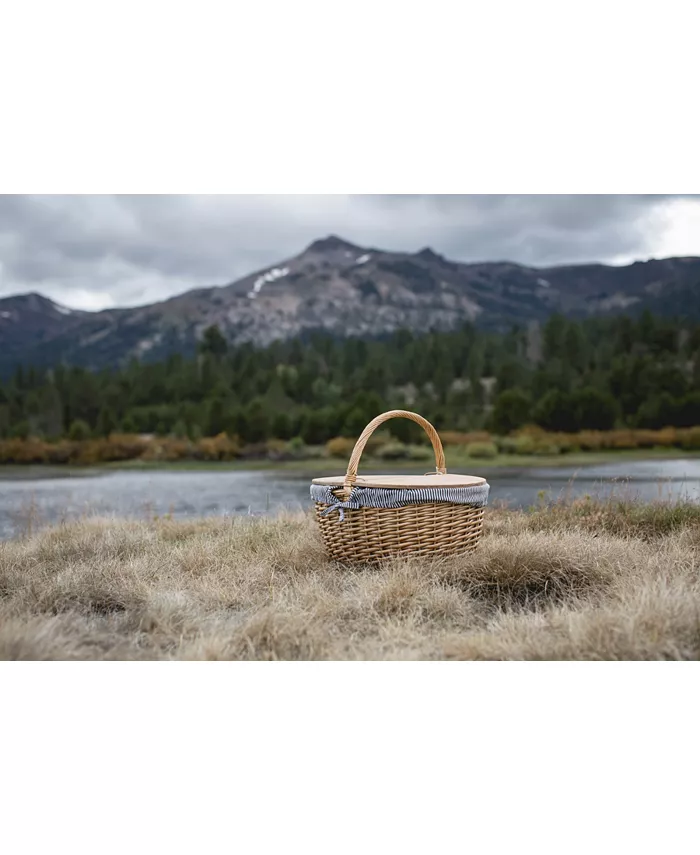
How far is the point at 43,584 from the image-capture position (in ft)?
10.1

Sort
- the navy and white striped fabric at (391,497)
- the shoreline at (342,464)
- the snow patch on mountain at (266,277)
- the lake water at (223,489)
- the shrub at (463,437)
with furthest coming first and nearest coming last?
the snow patch on mountain at (266,277), the shrub at (463,437), the shoreline at (342,464), the lake water at (223,489), the navy and white striped fabric at (391,497)

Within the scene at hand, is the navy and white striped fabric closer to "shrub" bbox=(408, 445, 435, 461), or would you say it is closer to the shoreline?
the shoreline

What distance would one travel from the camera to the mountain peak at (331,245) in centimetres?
948

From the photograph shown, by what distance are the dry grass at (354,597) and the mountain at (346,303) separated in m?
4.91

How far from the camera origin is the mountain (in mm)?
8352

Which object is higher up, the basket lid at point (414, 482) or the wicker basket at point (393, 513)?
the basket lid at point (414, 482)

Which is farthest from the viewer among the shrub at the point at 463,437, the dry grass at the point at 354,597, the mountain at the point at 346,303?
the shrub at the point at 463,437

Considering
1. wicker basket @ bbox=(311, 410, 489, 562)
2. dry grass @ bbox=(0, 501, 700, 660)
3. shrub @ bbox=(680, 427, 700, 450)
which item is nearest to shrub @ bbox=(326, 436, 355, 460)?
shrub @ bbox=(680, 427, 700, 450)

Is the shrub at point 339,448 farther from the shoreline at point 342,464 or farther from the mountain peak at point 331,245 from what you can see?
the mountain peak at point 331,245

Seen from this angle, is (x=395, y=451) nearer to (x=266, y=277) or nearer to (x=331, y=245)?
(x=331, y=245)

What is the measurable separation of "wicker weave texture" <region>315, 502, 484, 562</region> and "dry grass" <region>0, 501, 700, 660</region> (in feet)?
0.26

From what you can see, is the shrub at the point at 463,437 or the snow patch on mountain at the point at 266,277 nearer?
the shrub at the point at 463,437

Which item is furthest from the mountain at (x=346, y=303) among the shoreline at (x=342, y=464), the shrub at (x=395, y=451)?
the shrub at (x=395, y=451)
